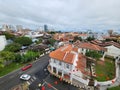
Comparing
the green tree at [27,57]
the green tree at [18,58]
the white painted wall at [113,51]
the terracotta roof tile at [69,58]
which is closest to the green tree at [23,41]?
the green tree at [27,57]

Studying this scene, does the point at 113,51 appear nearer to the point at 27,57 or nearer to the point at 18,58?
the point at 27,57

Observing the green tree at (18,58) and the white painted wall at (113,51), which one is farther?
the white painted wall at (113,51)

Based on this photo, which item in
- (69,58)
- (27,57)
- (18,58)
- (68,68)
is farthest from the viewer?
(27,57)

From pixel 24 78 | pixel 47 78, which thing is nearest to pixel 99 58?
pixel 47 78

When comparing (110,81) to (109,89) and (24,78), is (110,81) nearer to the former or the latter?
(109,89)

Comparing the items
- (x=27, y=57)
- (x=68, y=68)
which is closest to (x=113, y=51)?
(x=68, y=68)

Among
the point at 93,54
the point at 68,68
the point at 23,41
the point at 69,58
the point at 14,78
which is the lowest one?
the point at 14,78

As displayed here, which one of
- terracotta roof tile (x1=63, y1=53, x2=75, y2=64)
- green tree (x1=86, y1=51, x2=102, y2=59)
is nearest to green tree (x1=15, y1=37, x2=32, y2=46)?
green tree (x1=86, y1=51, x2=102, y2=59)

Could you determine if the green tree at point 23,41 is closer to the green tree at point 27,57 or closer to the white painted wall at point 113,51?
the green tree at point 27,57

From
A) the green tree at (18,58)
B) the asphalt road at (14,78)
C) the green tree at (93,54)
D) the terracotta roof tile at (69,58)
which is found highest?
the terracotta roof tile at (69,58)

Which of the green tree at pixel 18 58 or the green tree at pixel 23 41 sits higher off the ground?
the green tree at pixel 23 41

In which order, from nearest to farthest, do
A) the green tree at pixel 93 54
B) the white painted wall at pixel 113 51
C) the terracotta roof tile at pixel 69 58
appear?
the terracotta roof tile at pixel 69 58, the green tree at pixel 93 54, the white painted wall at pixel 113 51
